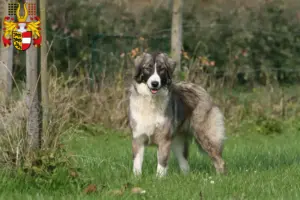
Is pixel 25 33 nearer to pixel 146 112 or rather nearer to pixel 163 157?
pixel 146 112

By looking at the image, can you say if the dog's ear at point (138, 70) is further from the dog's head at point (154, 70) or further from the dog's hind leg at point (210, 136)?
the dog's hind leg at point (210, 136)

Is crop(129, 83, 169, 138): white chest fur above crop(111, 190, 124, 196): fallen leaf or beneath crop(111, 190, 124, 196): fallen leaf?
above

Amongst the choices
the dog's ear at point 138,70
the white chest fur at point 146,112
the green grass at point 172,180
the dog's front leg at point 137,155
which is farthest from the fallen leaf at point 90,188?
the dog's ear at point 138,70

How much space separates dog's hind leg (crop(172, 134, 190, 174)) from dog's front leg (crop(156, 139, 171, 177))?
68 centimetres

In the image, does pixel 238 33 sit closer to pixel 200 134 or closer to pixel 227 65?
pixel 227 65

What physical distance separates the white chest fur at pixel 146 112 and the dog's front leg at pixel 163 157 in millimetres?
222

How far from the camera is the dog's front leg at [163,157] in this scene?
8.60 metres

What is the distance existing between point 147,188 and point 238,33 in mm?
12376

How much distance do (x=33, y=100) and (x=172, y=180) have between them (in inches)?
69.4

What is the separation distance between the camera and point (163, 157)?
8.64m

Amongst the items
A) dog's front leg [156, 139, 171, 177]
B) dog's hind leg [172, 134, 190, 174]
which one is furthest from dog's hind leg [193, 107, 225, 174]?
dog's front leg [156, 139, 171, 177]

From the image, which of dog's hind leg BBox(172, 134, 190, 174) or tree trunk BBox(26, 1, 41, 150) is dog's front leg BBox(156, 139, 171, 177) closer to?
dog's hind leg BBox(172, 134, 190, 174)

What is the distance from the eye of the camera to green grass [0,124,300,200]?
22.0 ft

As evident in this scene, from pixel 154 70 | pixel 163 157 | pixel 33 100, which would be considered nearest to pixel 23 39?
pixel 33 100
